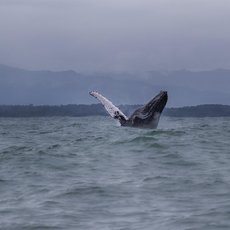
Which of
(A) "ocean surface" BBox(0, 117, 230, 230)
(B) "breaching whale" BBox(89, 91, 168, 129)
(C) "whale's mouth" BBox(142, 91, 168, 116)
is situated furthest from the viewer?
(B) "breaching whale" BBox(89, 91, 168, 129)

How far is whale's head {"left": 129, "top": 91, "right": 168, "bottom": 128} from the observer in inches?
1214

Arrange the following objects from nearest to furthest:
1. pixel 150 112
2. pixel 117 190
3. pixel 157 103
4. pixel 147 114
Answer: pixel 117 190 < pixel 157 103 < pixel 150 112 < pixel 147 114

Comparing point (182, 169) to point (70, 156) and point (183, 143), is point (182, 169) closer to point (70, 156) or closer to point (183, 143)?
point (70, 156)

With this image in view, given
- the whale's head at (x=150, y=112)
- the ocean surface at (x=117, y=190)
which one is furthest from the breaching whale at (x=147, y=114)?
the ocean surface at (x=117, y=190)

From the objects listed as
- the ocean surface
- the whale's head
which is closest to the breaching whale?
the whale's head

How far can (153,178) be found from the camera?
14281 mm

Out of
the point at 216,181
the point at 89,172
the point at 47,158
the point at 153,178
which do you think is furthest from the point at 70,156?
the point at 216,181

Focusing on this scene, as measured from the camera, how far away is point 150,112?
3119 centimetres

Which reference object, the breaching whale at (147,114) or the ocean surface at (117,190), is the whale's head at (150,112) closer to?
the breaching whale at (147,114)

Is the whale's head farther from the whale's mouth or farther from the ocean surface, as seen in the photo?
the ocean surface

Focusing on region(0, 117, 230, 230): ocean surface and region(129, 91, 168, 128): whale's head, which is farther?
region(129, 91, 168, 128): whale's head

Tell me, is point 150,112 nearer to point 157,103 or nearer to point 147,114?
point 147,114

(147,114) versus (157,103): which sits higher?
(157,103)

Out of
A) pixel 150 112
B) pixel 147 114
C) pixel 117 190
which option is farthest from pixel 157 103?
pixel 117 190
